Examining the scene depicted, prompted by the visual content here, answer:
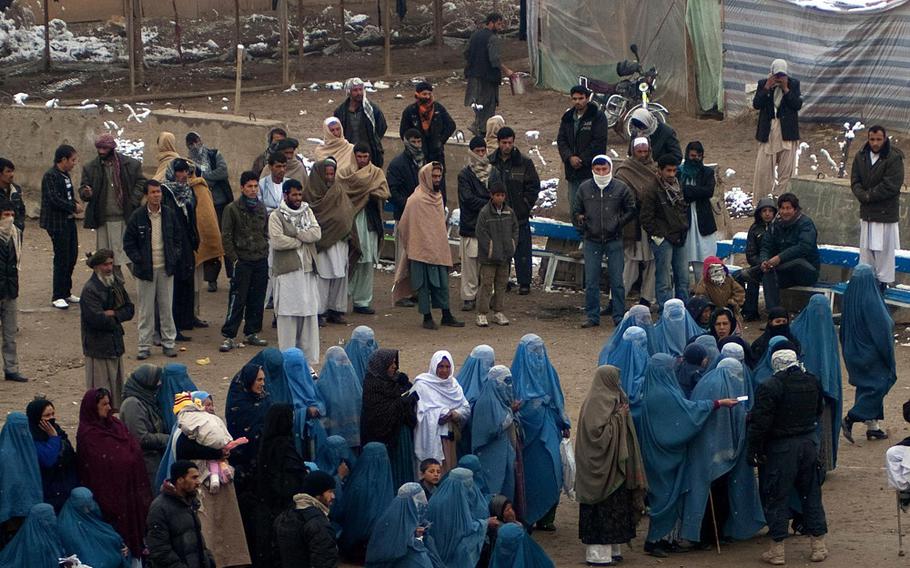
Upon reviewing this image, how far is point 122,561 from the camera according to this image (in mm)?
9430

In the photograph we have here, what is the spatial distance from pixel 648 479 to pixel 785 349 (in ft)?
3.49

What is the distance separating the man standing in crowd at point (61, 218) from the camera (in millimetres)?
14766

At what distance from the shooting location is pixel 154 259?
44.9 ft

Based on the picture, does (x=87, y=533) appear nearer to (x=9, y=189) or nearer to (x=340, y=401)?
(x=340, y=401)

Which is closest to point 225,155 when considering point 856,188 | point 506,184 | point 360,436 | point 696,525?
point 506,184

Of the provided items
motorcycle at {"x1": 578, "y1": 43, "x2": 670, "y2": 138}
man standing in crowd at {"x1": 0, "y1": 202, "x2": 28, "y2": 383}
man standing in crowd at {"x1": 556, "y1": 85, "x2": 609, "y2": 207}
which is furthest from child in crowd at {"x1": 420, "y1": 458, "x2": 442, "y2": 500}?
motorcycle at {"x1": 578, "y1": 43, "x2": 670, "y2": 138}

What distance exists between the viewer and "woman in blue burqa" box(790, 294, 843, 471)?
1117 cm

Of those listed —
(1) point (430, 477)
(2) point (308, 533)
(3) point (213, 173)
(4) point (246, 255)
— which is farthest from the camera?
(3) point (213, 173)

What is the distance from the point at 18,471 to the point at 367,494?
1.91 m

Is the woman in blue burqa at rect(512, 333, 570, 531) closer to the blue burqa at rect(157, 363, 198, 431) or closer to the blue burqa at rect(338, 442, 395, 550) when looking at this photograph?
the blue burqa at rect(338, 442, 395, 550)

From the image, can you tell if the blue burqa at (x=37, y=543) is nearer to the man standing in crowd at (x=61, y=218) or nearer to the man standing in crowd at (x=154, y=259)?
the man standing in crowd at (x=154, y=259)

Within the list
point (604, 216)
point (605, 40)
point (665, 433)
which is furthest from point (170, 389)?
point (605, 40)

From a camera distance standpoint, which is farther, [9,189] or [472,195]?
[472,195]

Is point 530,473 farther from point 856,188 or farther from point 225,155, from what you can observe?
point 225,155
